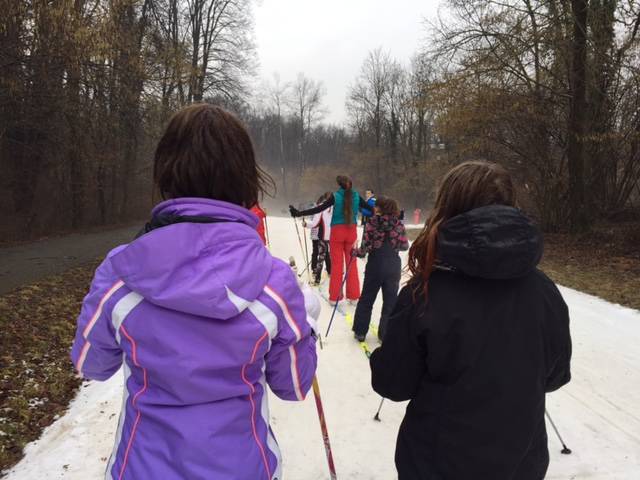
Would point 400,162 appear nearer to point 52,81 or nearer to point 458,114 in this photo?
point 458,114

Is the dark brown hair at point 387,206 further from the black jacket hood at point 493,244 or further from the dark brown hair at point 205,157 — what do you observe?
the dark brown hair at point 205,157

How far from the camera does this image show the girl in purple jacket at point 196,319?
130 centimetres

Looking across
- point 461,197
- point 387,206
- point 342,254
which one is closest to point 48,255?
point 342,254

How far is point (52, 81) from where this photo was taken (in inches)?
376

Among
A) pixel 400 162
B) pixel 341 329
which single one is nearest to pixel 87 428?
pixel 341 329

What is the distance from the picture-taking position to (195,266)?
4.33 feet

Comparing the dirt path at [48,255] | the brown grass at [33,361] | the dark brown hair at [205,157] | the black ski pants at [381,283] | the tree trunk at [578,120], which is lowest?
the brown grass at [33,361]

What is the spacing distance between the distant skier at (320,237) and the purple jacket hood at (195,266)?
6.92 metres

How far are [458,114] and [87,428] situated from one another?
45.3 ft

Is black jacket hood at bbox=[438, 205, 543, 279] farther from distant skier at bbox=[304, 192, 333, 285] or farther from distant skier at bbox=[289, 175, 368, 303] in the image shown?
distant skier at bbox=[304, 192, 333, 285]

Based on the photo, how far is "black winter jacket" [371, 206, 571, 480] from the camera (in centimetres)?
152

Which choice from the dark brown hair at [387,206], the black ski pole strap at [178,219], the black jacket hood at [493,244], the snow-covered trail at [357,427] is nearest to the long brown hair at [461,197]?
the black jacket hood at [493,244]

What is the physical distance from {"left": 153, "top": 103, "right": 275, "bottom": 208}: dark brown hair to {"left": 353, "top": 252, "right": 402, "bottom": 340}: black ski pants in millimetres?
3994

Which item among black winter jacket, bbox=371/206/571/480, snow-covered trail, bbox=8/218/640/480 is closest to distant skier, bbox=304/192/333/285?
snow-covered trail, bbox=8/218/640/480
